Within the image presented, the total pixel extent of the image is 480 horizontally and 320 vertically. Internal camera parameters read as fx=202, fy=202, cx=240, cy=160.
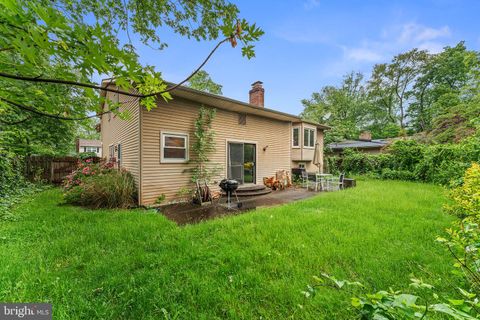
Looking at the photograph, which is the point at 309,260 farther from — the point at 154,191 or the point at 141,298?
the point at 154,191

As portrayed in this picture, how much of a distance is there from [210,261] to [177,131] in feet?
17.3

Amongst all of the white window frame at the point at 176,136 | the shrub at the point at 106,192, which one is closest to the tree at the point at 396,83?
the white window frame at the point at 176,136

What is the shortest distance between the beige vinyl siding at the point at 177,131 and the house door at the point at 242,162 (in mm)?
269

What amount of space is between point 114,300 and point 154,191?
15.5 ft

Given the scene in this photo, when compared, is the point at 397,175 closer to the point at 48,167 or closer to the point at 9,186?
the point at 9,186

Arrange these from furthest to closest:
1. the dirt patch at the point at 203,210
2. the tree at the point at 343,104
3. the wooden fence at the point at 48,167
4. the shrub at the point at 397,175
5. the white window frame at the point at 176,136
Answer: the tree at the point at 343,104
the shrub at the point at 397,175
the wooden fence at the point at 48,167
the white window frame at the point at 176,136
the dirt patch at the point at 203,210

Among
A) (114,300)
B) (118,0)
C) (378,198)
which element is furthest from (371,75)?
(114,300)

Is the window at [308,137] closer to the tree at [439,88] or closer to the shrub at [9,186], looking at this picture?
the tree at [439,88]

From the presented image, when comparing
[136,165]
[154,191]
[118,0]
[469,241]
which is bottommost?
[154,191]

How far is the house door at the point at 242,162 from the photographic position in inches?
352

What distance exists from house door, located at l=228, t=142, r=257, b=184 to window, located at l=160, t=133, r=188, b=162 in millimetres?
2112

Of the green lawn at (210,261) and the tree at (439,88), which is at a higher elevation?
the tree at (439,88)

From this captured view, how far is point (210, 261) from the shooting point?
292cm

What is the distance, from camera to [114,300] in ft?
7.36
